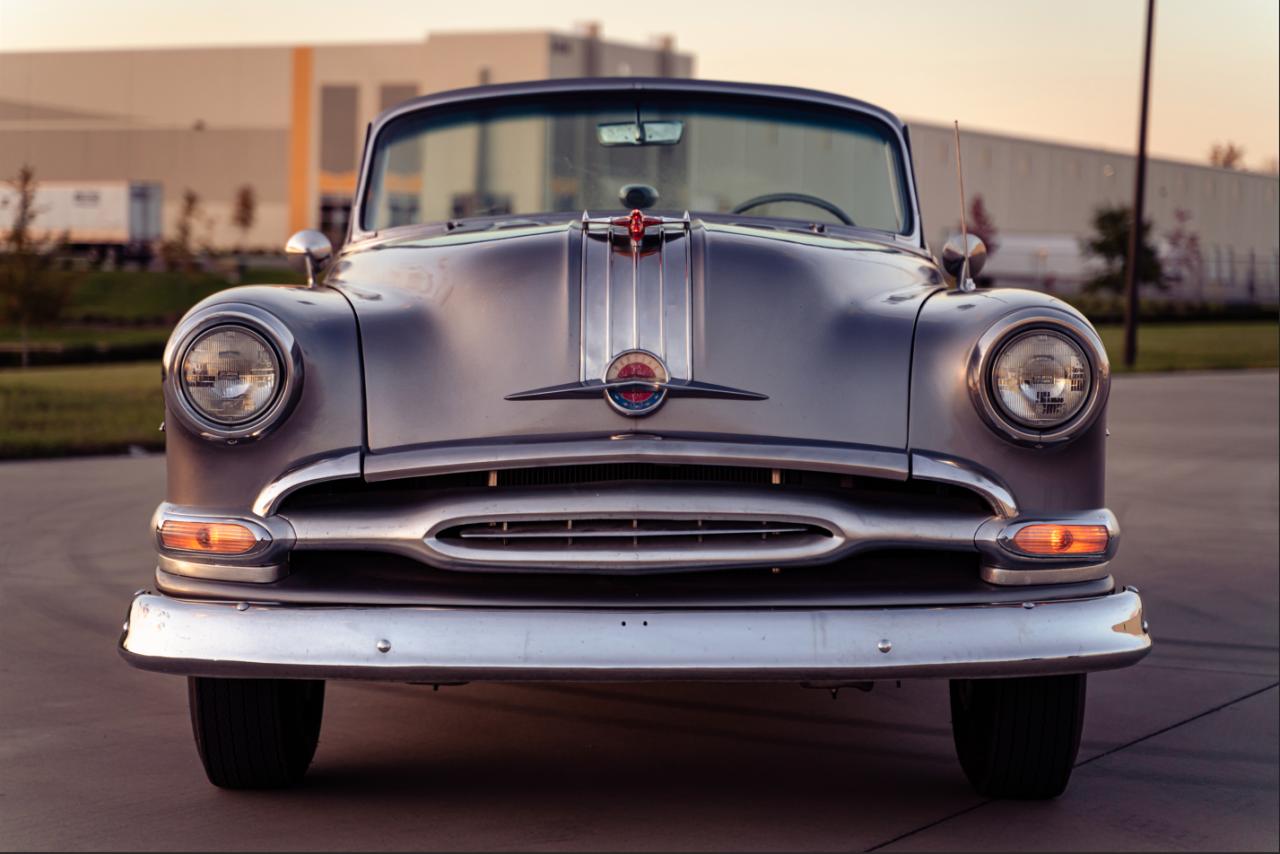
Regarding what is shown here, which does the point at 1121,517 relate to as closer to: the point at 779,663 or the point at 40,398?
the point at 779,663

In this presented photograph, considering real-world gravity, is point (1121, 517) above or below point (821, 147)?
below

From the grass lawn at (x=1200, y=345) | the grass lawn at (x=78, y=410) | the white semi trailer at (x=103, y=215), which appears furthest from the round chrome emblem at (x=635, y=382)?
the white semi trailer at (x=103, y=215)

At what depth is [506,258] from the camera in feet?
11.0

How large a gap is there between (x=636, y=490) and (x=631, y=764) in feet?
3.32

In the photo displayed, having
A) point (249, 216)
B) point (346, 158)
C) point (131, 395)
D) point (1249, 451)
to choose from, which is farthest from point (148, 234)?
point (1249, 451)

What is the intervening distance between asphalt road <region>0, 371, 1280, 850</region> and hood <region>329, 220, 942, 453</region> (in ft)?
2.65

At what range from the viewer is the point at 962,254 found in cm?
436

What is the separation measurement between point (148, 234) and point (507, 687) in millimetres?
49962

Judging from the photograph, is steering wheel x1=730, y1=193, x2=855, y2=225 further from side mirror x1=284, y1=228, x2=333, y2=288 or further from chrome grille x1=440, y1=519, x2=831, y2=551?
chrome grille x1=440, y1=519, x2=831, y2=551

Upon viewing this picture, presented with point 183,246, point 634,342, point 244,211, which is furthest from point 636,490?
point 244,211

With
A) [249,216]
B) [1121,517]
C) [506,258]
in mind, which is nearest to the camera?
[506,258]

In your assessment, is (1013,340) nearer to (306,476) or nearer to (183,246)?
(306,476)

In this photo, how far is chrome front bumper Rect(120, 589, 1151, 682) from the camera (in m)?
2.87

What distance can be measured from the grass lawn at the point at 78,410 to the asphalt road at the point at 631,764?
4.69 meters
